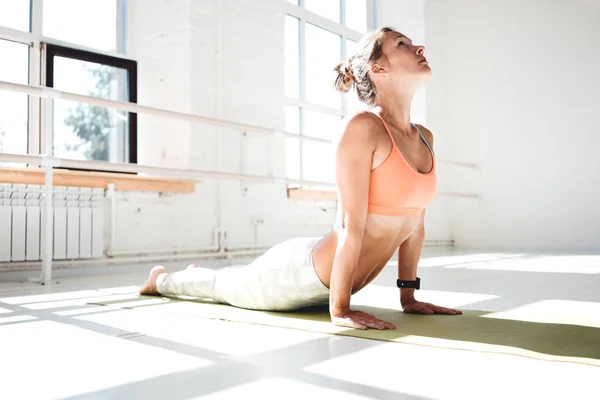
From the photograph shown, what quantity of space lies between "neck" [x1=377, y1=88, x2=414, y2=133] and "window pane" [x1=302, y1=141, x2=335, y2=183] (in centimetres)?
341

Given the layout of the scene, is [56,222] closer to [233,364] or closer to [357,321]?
[357,321]

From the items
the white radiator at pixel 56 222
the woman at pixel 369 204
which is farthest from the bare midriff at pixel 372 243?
the white radiator at pixel 56 222

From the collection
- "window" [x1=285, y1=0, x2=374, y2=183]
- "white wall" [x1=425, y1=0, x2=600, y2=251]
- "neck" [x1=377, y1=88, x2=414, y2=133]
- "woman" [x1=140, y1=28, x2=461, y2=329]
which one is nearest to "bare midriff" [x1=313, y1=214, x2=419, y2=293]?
"woman" [x1=140, y1=28, x2=461, y2=329]

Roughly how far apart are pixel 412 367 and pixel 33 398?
1.96 ft

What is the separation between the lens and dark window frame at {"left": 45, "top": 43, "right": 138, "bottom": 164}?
11.5 feet

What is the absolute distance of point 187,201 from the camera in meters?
3.86

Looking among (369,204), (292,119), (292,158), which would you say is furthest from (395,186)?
(292,119)

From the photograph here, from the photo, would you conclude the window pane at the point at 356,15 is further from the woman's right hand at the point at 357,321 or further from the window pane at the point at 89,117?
the woman's right hand at the point at 357,321

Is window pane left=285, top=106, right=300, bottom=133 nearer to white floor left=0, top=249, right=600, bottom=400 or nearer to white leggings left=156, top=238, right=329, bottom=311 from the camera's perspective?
white leggings left=156, top=238, right=329, bottom=311

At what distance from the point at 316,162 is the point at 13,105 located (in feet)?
8.31

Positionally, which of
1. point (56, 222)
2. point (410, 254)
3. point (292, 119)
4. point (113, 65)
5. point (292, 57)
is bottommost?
point (410, 254)

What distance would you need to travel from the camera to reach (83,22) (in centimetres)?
373

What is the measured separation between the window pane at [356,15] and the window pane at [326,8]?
173mm

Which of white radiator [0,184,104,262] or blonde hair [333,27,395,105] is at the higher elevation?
blonde hair [333,27,395,105]
